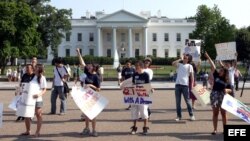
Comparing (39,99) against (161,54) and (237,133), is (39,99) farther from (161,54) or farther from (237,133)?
(161,54)

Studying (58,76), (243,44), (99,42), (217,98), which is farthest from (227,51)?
(99,42)

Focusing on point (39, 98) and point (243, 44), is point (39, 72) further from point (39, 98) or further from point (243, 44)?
point (243, 44)

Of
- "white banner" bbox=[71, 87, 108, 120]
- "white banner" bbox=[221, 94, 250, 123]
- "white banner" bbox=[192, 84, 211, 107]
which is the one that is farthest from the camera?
"white banner" bbox=[192, 84, 211, 107]

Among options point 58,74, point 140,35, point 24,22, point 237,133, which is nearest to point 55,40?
point 24,22

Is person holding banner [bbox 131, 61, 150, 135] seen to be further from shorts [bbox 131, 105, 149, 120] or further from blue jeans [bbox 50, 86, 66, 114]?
blue jeans [bbox 50, 86, 66, 114]

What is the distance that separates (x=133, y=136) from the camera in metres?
11.5

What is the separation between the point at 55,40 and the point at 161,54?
4107 centimetres

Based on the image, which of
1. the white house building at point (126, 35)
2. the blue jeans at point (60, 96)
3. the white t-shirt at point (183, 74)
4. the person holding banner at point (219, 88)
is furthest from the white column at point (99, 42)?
the person holding banner at point (219, 88)

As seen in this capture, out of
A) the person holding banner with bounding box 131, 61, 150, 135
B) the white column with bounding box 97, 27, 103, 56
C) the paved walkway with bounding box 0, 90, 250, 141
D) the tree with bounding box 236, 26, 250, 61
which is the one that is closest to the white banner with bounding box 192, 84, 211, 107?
the paved walkway with bounding box 0, 90, 250, 141

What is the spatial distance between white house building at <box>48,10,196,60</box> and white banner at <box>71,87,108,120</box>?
353ft

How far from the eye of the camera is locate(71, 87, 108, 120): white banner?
11500mm

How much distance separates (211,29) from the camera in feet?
262

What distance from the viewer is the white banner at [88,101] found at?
11500 mm

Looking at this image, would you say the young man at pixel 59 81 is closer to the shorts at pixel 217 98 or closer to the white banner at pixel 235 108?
the shorts at pixel 217 98
